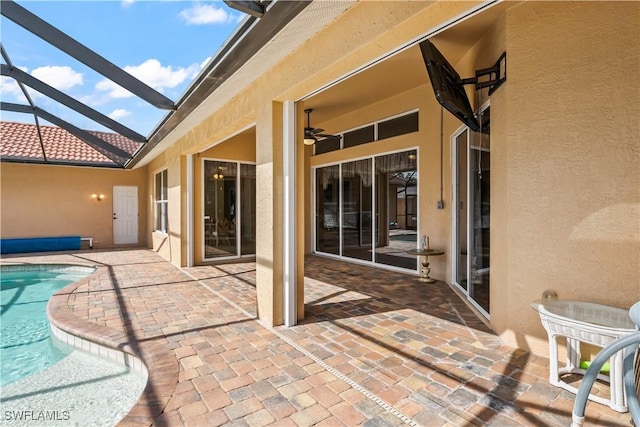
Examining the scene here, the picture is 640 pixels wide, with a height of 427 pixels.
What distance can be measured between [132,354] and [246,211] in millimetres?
6164

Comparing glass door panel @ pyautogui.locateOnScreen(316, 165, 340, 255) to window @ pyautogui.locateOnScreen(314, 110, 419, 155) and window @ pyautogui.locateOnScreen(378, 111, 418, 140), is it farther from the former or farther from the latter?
window @ pyautogui.locateOnScreen(378, 111, 418, 140)

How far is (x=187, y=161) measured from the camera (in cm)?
797

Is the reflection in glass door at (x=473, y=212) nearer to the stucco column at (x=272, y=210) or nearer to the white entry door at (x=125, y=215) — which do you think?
the stucco column at (x=272, y=210)

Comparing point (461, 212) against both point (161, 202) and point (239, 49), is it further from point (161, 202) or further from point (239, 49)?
point (161, 202)

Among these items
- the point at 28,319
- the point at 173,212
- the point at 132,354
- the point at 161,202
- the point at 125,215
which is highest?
the point at 161,202

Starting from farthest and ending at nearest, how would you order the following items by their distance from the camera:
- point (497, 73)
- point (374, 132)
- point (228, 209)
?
point (228, 209) → point (374, 132) → point (497, 73)

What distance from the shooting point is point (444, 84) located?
137 inches

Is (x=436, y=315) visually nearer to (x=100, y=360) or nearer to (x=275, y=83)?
(x=275, y=83)

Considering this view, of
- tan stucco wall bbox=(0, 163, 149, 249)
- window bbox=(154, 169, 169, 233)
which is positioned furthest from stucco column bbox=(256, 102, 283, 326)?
tan stucco wall bbox=(0, 163, 149, 249)

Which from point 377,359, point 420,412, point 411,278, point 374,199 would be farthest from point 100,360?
point 374,199

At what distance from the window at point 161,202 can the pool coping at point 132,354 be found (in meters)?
5.48

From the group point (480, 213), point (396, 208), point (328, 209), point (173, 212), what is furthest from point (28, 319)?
point (396, 208)

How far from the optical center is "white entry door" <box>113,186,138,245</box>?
12578 mm

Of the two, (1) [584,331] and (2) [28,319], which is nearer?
(1) [584,331]
